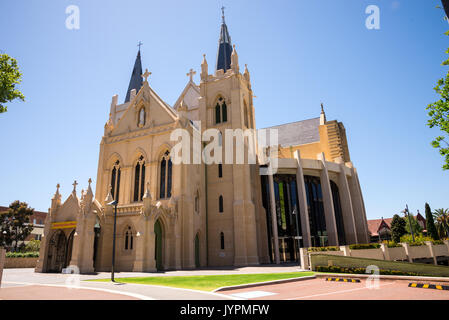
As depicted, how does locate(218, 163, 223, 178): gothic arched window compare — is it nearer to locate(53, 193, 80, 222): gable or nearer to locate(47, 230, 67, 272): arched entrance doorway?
locate(53, 193, 80, 222): gable

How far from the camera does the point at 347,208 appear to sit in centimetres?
3975

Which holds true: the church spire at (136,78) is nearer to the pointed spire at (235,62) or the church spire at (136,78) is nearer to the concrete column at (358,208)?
the pointed spire at (235,62)

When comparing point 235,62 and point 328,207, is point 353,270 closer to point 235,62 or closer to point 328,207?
point 328,207

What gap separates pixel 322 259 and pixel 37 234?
6839 centimetres

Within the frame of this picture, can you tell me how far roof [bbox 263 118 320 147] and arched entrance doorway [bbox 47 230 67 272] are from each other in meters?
34.5

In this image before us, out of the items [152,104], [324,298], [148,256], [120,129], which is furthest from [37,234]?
[324,298]

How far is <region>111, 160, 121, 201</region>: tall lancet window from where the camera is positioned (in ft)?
106

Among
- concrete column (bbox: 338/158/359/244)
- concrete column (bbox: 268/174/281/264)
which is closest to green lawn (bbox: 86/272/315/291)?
concrete column (bbox: 268/174/281/264)

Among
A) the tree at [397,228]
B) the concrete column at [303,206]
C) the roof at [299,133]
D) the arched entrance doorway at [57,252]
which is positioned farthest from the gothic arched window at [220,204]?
the tree at [397,228]

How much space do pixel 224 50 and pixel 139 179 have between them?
2313 cm

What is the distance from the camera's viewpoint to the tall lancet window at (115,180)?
106 ft

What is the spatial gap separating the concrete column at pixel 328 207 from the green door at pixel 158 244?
68.6 feet

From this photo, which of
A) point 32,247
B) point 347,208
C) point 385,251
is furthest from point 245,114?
point 32,247

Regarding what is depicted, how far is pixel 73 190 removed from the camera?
26953mm
